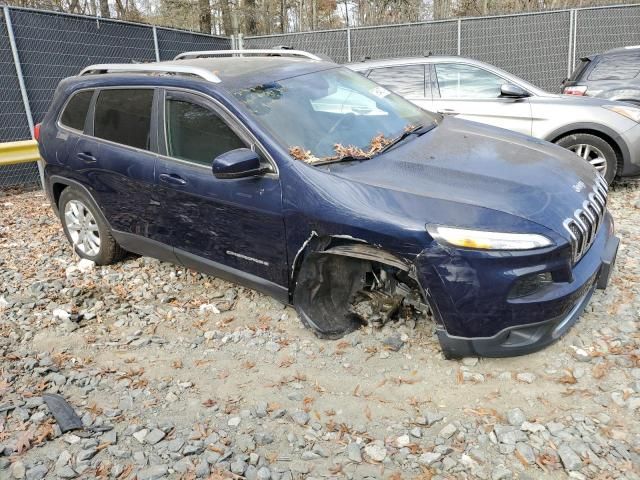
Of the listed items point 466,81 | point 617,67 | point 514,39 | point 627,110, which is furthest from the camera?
point 514,39

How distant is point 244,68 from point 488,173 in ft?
6.42

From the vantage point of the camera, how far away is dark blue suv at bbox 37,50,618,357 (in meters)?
2.79

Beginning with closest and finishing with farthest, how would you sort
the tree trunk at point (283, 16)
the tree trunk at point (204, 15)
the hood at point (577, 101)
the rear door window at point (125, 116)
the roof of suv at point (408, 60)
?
the rear door window at point (125, 116)
the hood at point (577, 101)
the roof of suv at point (408, 60)
the tree trunk at point (204, 15)
the tree trunk at point (283, 16)

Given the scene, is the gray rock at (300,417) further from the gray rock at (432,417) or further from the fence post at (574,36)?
the fence post at (574,36)

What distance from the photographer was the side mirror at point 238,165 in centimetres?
319

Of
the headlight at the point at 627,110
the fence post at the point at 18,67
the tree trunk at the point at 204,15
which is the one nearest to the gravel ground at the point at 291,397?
the headlight at the point at 627,110

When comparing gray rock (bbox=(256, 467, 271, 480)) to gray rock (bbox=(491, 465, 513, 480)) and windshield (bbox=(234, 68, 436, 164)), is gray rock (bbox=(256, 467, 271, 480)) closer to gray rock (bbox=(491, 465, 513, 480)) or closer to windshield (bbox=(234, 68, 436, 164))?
gray rock (bbox=(491, 465, 513, 480))

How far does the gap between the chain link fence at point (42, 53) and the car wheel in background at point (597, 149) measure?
23.4ft

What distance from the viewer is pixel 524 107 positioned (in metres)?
6.27

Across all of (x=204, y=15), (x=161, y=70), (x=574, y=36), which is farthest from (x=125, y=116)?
(x=204, y=15)

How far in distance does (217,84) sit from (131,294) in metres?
1.91

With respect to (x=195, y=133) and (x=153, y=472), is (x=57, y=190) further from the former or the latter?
(x=153, y=472)

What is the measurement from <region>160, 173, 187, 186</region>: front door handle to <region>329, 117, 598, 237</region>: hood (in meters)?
1.15

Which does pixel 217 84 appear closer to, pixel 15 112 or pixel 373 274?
pixel 373 274
